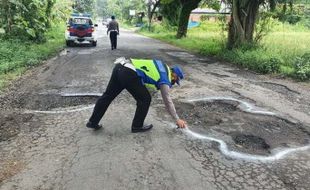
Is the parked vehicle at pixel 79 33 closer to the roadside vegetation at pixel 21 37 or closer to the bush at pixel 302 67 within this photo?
the roadside vegetation at pixel 21 37

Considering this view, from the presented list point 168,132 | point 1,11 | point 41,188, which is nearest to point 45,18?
point 1,11

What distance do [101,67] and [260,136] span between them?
769 centimetres

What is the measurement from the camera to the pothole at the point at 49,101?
7844 mm

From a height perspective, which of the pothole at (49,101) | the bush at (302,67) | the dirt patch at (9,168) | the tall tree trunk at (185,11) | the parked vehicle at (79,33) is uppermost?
the tall tree trunk at (185,11)

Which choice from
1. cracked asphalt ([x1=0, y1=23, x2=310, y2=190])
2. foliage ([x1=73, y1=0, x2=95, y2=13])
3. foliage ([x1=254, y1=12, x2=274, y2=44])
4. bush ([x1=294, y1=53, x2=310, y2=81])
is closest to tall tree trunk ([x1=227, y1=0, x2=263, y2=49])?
foliage ([x1=254, y1=12, x2=274, y2=44])

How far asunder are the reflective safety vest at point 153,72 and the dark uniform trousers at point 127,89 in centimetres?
12

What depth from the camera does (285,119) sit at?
7.00m

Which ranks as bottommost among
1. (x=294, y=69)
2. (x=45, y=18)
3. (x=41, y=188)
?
(x=41, y=188)

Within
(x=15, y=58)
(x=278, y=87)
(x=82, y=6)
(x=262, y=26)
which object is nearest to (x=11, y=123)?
(x=278, y=87)

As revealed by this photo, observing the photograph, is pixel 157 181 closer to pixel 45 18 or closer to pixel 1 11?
pixel 1 11

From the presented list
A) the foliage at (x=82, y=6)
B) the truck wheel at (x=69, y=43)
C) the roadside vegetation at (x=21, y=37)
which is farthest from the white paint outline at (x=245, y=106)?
the foliage at (x=82, y=6)

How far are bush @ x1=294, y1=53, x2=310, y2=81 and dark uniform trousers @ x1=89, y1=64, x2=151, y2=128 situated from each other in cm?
665

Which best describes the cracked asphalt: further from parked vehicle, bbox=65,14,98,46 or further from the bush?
parked vehicle, bbox=65,14,98,46

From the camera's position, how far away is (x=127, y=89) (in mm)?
5887
